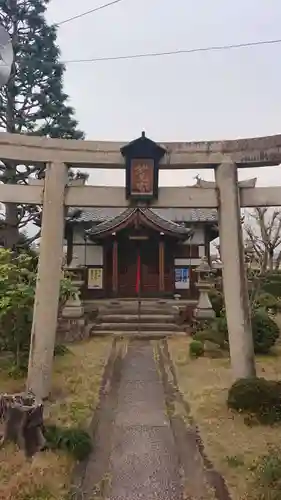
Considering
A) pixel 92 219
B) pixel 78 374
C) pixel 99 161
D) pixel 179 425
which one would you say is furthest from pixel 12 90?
pixel 179 425

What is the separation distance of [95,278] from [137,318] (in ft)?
15.1

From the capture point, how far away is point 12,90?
17.9 meters

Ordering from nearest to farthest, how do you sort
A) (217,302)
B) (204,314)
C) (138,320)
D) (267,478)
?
(267,478) < (204,314) < (138,320) < (217,302)

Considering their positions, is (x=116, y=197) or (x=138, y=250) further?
(x=138, y=250)

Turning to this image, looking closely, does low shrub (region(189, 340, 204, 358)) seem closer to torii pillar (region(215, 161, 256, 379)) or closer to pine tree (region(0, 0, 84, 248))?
torii pillar (region(215, 161, 256, 379))

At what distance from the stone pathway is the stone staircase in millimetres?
5579

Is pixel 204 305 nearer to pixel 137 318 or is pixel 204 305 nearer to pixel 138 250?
pixel 137 318

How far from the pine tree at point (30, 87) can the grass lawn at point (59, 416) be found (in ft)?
22.2

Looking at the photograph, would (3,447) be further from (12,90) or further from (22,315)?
(12,90)

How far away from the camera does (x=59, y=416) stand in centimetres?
699

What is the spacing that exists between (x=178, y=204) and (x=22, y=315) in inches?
167

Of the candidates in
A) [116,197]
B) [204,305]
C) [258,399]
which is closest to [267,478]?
[258,399]

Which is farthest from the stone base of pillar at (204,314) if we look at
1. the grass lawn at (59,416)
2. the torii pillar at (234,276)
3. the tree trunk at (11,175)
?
the tree trunk at (11,175)

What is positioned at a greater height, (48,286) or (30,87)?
(30,87)
